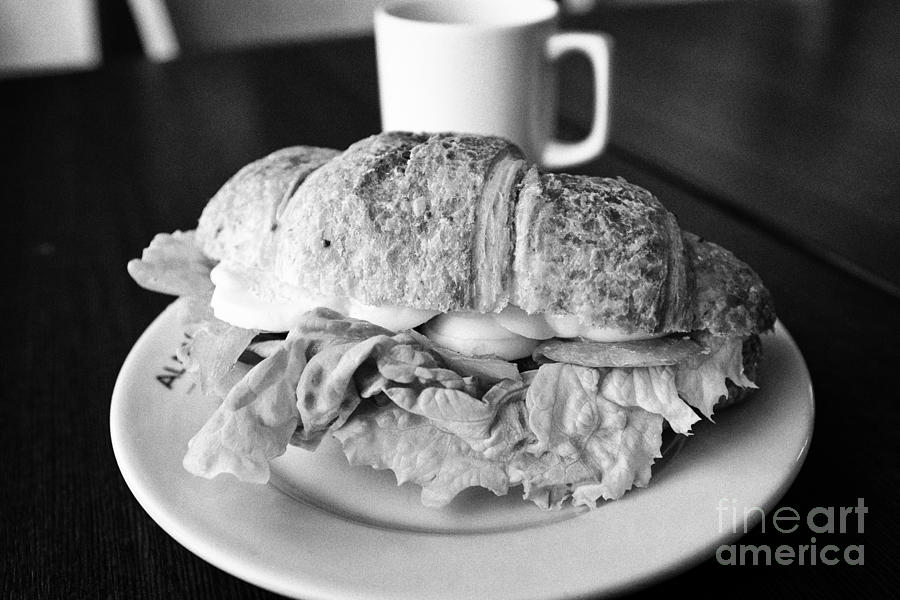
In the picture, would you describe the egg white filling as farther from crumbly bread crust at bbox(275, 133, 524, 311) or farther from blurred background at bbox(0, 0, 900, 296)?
blurred background at bbox(0, 0, 900, 296)

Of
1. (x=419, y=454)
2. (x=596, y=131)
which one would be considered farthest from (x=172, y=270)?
(x=596, y=131)

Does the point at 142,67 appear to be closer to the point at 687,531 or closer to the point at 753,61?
the point at 753,61

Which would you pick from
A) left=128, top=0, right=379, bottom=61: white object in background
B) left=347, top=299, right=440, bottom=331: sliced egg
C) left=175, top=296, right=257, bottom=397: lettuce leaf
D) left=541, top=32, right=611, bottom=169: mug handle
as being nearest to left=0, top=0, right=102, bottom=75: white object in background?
left=128, top=0, right=379, bottom=61: white object in background

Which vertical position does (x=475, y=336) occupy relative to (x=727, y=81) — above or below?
above

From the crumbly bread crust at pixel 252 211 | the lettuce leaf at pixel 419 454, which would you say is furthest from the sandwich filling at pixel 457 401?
the crumbly bread crust at pixel 252 211

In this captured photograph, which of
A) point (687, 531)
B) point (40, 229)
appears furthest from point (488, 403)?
point (40, 229)

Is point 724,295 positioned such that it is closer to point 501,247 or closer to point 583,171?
point 501,247

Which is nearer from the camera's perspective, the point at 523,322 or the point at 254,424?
the point at 254,424
